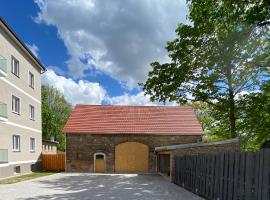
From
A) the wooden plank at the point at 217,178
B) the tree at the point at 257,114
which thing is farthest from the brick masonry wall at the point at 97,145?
the wooden plank at the point at 217,178

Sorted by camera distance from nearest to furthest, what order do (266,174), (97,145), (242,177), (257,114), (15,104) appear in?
(266,174) → (242,177) → (257,114) → (15,104) → (97,145)

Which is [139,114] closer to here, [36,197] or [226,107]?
[226,107]

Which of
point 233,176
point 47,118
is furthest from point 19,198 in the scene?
point 47,118

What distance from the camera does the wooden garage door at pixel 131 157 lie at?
32.1m

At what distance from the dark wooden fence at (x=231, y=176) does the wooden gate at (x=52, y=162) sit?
63.8 feet

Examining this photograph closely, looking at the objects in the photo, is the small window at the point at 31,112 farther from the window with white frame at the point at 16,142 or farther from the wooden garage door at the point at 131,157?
the wooden garage door at the point at 131,157

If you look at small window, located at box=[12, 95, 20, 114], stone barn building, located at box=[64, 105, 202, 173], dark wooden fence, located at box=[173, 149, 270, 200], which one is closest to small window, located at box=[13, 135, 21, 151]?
small window, located at box=[12, 95, 20, 114]

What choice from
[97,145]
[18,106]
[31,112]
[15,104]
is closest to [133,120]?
[97,145]

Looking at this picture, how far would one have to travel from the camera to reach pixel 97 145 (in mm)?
32406

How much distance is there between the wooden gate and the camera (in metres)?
33.3

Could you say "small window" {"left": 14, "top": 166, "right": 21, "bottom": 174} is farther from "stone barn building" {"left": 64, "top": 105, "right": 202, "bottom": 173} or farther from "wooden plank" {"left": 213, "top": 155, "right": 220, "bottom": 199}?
"wooden plank" {"left": 213, "top": 155, "right": 220, "bottom": 199}

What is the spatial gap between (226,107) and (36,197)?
43.7 feet

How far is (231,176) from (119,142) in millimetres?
22237

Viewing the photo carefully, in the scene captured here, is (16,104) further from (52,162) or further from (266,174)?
(266,174)
